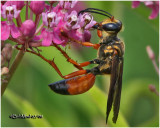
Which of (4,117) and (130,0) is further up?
(130,0)

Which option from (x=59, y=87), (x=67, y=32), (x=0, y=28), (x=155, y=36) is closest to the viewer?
(x=0, y=28)

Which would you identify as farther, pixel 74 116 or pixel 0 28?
pixel 74 116

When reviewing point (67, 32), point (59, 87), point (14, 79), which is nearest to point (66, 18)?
point (67, 32)

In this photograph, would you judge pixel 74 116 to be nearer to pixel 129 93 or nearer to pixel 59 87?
pixel 129 93

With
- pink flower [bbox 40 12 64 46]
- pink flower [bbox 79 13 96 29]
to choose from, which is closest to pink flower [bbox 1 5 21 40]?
pink flower [bbox 40 12 64 46]

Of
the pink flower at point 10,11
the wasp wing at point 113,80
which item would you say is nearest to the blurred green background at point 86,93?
the wasp wing at point 113,80

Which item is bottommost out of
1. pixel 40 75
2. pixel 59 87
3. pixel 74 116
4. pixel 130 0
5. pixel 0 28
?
pixel 74 116
